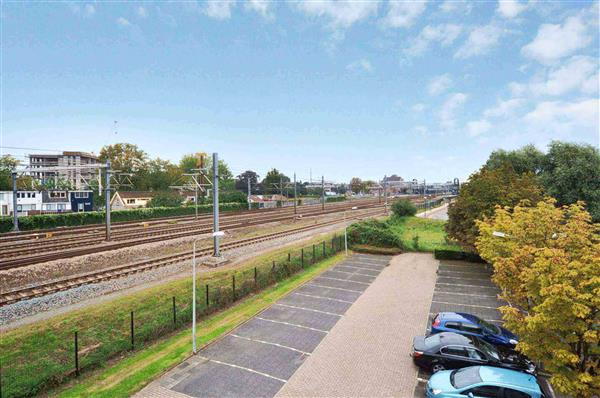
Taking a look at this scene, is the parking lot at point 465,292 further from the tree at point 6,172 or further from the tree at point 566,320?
the tree at point 6,172

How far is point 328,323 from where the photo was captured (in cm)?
1930

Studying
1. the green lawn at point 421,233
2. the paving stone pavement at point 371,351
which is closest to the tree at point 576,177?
the green lawn at point 421,233

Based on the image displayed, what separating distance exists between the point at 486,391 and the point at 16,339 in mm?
18824

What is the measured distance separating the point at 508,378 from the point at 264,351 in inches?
374

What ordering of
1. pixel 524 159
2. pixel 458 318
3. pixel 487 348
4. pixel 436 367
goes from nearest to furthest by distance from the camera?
1. pixel 436 367
2. pixel 487 348
3. pixel 458 318
4. pixel 524 159

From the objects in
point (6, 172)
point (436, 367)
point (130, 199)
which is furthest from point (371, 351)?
point (6, 172)

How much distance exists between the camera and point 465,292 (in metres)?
25.3

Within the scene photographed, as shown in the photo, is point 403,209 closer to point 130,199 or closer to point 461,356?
point 461,356

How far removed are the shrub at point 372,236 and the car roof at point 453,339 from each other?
2399 cm

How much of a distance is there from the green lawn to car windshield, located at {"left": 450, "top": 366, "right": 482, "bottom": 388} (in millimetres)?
25457

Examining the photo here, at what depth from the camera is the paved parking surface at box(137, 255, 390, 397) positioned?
1320 centimetres

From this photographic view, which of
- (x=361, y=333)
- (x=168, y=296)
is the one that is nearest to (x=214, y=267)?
(x=168, y=296)

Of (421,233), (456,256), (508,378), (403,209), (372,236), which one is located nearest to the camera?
(508,378)

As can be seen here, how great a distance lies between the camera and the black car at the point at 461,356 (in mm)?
14219
